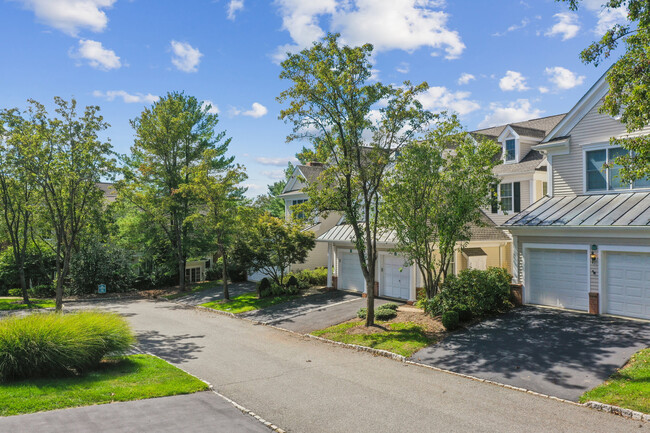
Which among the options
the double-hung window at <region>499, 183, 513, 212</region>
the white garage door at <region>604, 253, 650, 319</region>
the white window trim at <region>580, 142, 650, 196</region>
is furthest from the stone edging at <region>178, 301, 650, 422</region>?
the double-hung window at <region>499, 183, 513, 212</region>

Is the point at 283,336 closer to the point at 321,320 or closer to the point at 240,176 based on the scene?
the point at 321,320

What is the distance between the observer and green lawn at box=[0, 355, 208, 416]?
8414 mm

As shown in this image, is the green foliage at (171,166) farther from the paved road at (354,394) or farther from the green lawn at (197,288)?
the paved road at (354,394)

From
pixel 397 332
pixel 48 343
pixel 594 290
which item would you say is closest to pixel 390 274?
pixel 397 332

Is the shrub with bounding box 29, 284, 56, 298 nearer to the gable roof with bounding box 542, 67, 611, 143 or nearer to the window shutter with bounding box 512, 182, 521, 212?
the window shutter with bounding box 512, 182, 521, 212

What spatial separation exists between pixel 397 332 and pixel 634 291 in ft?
25.8

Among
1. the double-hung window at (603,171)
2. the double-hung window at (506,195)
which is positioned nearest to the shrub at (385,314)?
the double-hung window at (603,171)

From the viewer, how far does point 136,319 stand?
2206 cm

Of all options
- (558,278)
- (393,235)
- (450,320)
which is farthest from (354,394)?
(393,235)

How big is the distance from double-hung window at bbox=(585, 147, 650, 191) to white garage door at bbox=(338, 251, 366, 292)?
38.8 ft

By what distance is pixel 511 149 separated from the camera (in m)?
26.1

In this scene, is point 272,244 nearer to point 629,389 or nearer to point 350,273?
point 350,273

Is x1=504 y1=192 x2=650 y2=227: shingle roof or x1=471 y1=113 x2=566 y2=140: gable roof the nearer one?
x1=504 y1=192 x2=650 y2=227: shingle roof

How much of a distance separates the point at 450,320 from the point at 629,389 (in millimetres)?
6127
